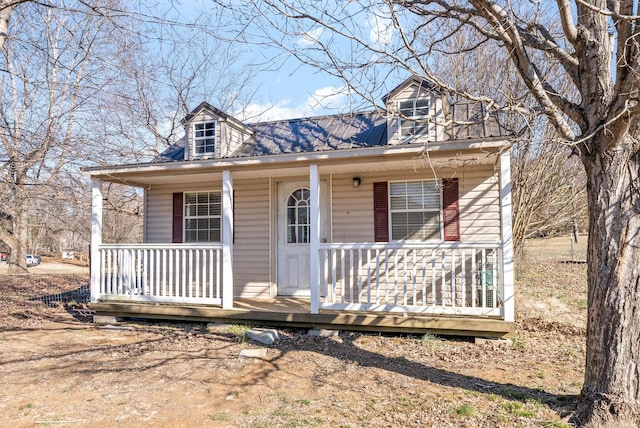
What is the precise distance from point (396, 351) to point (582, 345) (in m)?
2.65

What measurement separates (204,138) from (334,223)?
3141 mm

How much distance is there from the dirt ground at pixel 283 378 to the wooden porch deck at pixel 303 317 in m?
0.18

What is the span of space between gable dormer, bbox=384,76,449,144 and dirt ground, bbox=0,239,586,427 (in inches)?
126

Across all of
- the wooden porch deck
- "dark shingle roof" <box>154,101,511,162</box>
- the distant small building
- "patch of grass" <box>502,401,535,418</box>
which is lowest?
the distant small building

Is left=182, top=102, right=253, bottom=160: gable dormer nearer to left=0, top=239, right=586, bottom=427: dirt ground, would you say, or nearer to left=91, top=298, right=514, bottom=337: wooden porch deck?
left=91, top=298, right=514, bottom=337: wooden porch deck

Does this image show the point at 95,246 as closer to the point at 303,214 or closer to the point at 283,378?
the point at 303,214

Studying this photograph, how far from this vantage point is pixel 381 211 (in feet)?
24.0

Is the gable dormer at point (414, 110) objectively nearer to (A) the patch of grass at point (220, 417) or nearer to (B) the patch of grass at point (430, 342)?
(B) the patch of grass at point (430, 342)

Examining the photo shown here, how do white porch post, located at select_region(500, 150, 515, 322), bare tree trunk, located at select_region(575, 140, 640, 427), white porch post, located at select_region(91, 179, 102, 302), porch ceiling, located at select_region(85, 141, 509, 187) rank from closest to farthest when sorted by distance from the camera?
1. bare tree trunk, located at select_region(575, 140, 640, 427)
2. white porch post, located at select_region(500, 150, 515, 322)
3. porch ceiling, located at select_region(85, 141, 509, 187)
4. white porch post, located at select_region(91, 179, 102, 302)

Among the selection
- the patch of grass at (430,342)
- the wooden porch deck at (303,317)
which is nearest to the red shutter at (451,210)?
the wooden porch deck at (303,317)

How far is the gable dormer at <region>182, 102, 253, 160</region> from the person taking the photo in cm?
823

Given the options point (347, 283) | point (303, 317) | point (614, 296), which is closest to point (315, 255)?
point (303, 317)

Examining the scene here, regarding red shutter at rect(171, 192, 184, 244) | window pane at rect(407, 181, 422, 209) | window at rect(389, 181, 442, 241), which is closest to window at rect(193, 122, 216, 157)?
red shutter at rect(171, 192, 184, 244)

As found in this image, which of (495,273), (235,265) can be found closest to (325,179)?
(235,265)
